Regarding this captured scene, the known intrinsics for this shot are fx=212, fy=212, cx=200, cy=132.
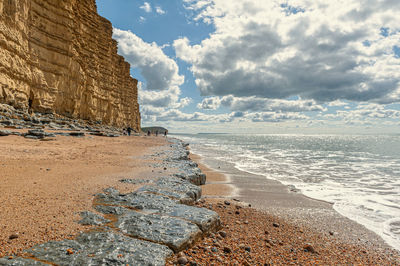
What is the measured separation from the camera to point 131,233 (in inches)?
111

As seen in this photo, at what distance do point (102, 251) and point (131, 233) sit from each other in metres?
0.56

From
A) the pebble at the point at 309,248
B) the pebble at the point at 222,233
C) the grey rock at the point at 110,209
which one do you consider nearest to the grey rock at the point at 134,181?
the grey rock at the point at 110,209

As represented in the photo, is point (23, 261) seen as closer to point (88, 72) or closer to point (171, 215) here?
point (171, 215)

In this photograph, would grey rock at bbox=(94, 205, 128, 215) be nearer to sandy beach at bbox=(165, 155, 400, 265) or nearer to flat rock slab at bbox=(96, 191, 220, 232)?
flat rock slab at bbox=(96, 191, 220, 232)

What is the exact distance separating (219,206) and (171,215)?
1998mm

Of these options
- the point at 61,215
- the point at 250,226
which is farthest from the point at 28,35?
the point at 250,226

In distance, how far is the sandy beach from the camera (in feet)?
9.60

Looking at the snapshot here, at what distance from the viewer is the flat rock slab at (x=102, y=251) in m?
2.11

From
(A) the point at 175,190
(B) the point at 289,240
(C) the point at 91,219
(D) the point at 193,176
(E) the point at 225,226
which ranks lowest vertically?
(B) the point at 289,240

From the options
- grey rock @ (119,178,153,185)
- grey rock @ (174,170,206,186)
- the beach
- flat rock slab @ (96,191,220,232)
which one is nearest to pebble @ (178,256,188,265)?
the beach

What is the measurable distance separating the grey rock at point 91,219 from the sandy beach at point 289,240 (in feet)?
4.24

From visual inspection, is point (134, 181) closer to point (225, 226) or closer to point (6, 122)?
point (225, 226)

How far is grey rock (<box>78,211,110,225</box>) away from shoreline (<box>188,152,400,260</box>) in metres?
4.17

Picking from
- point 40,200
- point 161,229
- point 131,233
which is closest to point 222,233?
point 161,229
